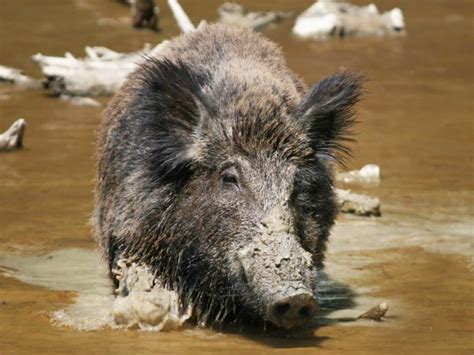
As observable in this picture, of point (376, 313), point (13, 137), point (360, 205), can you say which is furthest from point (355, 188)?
point (376, 313)

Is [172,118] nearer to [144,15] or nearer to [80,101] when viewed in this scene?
[80,101]

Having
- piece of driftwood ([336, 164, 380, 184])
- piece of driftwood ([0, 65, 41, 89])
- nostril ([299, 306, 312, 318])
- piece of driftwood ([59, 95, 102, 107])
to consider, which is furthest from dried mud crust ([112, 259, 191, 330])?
piece of driftwood ([0, 65, 41, 89])

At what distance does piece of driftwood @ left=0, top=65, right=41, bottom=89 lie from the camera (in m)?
14.5

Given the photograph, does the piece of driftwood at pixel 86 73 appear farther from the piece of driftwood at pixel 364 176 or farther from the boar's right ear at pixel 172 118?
the boar's right ear at pixel 172 118

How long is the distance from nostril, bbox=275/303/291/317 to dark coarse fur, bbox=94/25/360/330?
0.73ft

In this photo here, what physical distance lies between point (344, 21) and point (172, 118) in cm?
1124

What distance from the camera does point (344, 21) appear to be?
18391 mm

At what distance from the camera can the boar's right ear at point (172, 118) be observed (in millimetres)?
7371

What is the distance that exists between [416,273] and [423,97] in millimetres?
6341

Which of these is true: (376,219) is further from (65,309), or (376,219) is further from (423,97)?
(423,97)

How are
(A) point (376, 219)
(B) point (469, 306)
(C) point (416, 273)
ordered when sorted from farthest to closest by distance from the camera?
(A) point (376, 219), (C) point (416, 273), (B) point (469, 306)

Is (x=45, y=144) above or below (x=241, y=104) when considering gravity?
below

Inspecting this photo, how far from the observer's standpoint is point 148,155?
24.8 ft

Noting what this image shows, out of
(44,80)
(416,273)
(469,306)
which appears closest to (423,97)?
(44,80)
